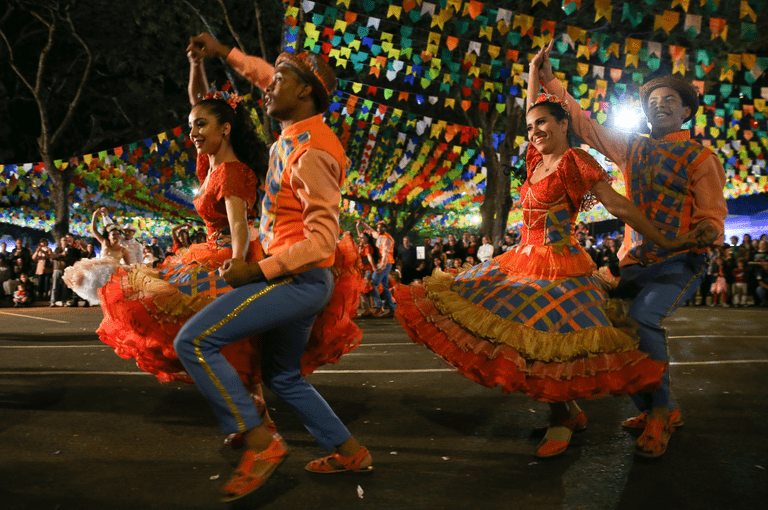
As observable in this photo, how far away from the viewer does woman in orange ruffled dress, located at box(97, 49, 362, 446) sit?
3.40 metres

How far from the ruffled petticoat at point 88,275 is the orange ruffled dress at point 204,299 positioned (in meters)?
7.07

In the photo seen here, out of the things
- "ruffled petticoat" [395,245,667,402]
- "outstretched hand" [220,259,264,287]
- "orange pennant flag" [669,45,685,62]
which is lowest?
"ruffled petticoat" [395,245,667,402]

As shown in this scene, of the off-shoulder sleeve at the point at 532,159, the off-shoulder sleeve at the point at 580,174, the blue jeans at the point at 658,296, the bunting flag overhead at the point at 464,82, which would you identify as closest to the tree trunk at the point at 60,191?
the bunting flag overhead at the point at 464,82

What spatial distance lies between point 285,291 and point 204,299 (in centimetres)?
106

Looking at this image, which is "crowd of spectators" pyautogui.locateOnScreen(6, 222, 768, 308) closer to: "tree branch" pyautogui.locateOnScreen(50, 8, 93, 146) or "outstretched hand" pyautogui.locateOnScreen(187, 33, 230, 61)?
"tree branch" pyautogui.locateOnScreen(50, 8, 93, 146)

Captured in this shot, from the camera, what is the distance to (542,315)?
11.0ft

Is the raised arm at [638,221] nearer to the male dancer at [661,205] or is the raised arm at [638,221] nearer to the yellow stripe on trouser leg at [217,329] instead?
the male dancer at [661,205]

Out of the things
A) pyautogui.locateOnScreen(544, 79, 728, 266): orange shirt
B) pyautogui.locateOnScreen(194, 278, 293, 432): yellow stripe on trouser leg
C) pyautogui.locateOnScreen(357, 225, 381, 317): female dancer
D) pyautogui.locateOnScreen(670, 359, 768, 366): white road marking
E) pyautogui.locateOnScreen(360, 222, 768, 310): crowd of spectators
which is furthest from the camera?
pyautogui.locateOnScreen(360, 222, 768, 310): crowd of spectators

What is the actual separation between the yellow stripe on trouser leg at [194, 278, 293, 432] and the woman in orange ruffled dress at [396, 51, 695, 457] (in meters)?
1.10

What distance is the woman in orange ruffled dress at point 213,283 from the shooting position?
134 inches

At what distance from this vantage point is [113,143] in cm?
2389

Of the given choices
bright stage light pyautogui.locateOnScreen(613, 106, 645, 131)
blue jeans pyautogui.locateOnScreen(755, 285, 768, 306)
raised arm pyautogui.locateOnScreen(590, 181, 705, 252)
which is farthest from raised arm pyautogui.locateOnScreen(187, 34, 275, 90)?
blue jeans pyautogui.locateOnScreen(755, 285, 768, 306)

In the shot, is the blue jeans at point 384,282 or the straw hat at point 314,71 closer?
the straw hat at point 314,71

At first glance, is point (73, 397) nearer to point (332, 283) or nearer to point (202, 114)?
point (202, 114)
